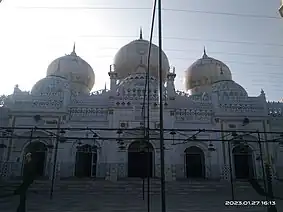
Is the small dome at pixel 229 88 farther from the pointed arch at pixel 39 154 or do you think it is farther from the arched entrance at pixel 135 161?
the pointed arch at pixel 39 154

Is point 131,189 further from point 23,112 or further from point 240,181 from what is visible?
point 23,112

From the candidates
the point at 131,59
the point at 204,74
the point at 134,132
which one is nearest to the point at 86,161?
the point at 134,132

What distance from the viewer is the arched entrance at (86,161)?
1886 centimetres

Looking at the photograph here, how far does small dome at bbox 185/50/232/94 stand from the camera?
26266mm

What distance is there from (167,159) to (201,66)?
12518mm

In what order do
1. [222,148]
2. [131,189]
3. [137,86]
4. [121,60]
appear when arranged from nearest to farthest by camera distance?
[131,189] → [222,148] → [137,86] → [121,60]

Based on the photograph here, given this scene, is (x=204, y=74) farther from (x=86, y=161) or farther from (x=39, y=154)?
(x=39, y=154)

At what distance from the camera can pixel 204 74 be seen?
26.7 metres

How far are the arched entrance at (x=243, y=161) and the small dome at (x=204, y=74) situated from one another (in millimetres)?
7665

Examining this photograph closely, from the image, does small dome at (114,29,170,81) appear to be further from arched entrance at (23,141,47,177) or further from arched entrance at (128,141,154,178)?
arched entrance at (23,141,47,177)

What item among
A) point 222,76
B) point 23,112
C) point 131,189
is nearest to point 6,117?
point 23,112

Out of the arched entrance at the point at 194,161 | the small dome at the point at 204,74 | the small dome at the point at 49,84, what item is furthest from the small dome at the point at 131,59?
the arched entrance at the point at 194,161

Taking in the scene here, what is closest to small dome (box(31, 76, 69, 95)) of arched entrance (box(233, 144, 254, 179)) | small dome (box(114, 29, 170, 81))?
small dome (box(114, 29, 170, 81))

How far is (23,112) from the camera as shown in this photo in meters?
19.0
